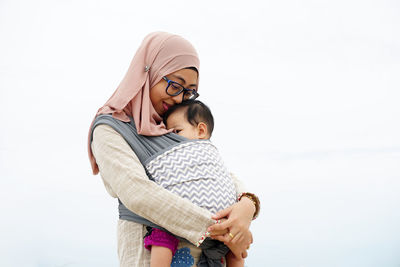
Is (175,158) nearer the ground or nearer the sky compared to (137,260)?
nearer the sky

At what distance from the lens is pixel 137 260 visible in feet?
4.77

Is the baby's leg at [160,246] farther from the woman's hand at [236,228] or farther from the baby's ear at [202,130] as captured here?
the baby's ear at [202,130]

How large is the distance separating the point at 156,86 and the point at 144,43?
0.28m

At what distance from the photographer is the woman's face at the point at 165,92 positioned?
1.75 metres

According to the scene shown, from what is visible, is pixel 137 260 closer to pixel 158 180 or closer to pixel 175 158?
pixel 158 180

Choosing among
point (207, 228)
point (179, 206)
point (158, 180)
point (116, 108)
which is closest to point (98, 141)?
point (116, 108)

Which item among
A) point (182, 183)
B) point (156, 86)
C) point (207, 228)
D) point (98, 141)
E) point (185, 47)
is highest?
point (185, 47)

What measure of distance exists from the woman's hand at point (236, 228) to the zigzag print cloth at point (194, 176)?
0.05 metres

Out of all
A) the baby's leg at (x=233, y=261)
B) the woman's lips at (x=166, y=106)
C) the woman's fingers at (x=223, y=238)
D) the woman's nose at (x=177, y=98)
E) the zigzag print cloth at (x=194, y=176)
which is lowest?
the baby's leg at (x=233, y=261)

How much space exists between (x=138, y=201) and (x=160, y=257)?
0.22 metres

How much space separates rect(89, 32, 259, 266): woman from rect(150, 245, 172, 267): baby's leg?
9 centimetres

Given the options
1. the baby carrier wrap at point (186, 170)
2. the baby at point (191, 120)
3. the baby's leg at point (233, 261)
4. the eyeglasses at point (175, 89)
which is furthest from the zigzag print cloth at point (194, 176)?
the eyeglasses at point (175, 89)

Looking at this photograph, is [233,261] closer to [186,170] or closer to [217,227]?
[217,227]

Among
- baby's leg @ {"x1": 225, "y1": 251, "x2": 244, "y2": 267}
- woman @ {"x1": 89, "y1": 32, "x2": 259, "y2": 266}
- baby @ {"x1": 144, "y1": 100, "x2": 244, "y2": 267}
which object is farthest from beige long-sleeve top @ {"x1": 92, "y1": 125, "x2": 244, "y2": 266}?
baby @ {"x1": 144, "y1": 100, "x2": 244, "y2": 267}
